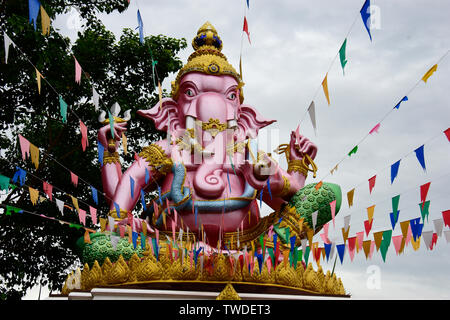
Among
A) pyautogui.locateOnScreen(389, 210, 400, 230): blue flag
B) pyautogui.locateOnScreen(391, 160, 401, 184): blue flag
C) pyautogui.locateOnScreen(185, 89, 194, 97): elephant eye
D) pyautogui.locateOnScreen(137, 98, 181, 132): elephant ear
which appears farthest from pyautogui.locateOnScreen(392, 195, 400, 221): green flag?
pyautogui.locateOnScreen(137, 98, 181, 132): elephant ear

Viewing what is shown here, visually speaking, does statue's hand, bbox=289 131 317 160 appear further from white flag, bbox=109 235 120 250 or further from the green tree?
the green tree

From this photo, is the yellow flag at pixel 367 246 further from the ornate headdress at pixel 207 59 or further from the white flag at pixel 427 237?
the ornate headdress at pixel 207 59

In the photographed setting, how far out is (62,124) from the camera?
11289 millimetres

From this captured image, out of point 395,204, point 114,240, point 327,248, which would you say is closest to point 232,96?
point 114,240

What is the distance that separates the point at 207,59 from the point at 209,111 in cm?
99

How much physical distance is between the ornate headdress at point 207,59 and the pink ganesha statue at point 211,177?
0.02 metres

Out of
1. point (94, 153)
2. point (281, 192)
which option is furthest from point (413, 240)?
point (94, 153)

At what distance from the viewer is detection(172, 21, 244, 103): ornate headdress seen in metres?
8.48

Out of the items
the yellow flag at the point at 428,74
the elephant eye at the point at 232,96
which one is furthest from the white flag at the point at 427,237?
the elephant eye at the point at 232,96

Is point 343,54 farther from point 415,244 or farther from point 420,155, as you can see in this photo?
point 415,244

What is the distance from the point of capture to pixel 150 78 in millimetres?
12781

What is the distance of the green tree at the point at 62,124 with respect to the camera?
1055cm

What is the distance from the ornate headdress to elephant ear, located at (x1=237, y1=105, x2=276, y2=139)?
234 millimetres
